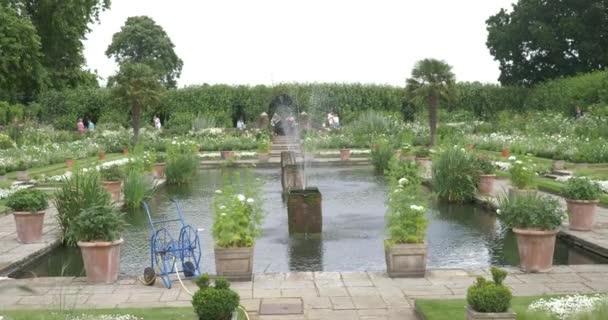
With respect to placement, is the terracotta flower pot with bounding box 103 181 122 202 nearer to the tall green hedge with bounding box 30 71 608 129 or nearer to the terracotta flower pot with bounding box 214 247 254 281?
the terracotta flower pot with bounding box 214 247 254 281

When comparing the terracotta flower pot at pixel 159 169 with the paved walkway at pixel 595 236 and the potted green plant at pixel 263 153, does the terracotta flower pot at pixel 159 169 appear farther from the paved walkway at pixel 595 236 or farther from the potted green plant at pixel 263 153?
the paved walkway at pixel 595 236

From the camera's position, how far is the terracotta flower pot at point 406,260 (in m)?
7.27

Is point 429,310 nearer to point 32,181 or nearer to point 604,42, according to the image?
point 32,181

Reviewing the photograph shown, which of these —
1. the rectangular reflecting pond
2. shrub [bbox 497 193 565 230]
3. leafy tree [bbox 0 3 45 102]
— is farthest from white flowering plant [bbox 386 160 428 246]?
leafy tree [bbox 0 3 45 102]

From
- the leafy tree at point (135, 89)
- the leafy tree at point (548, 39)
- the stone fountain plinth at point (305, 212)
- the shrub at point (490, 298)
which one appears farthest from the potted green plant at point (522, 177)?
the leafy tree at point (548, 39)

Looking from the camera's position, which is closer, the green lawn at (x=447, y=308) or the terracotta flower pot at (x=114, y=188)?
the green lawn at (x=447, y=308)

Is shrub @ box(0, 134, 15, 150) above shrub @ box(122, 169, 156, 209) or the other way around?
above

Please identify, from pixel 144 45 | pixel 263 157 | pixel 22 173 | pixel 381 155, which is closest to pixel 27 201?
pixel 22 173

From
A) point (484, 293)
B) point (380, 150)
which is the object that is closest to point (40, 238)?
point (484, 293)

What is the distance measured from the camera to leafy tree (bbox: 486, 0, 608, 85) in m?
36.2

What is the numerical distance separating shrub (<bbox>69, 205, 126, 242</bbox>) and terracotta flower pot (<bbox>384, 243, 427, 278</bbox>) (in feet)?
10.3

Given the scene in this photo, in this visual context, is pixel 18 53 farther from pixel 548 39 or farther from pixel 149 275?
pixel 548 39

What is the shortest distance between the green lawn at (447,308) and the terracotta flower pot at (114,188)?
8773 millimetres

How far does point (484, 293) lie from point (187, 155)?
553 inches
